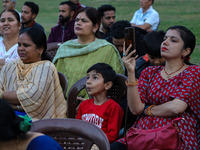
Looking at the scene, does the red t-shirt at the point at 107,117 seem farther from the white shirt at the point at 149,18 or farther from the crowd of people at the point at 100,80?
the white shirt at the point at 149,18

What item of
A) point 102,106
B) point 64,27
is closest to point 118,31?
point 102,106

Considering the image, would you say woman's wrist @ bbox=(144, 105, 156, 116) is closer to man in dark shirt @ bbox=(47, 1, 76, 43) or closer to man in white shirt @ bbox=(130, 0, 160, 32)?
man in dark shirt @ bbox=(47, 1, 76, 43)

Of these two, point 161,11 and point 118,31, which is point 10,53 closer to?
point 118,31

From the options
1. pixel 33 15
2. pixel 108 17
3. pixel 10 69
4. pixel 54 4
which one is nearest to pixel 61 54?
pixel 10 69

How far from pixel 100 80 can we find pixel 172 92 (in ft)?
2.53

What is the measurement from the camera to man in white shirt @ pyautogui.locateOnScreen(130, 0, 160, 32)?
24.3 feet

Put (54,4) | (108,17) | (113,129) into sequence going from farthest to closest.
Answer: (54,4) → (108,17) → (113,129)

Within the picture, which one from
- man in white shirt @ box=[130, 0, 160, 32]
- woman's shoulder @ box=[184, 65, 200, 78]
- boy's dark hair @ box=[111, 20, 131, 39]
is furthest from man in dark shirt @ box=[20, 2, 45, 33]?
woman's shoulder @ box=[184, 65, 200, 78]

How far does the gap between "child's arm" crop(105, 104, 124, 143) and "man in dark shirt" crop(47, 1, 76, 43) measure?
3815mm

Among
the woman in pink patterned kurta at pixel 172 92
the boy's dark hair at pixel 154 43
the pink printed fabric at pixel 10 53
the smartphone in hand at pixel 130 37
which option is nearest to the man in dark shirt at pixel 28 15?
the pink printed fabric at pixel 10 53

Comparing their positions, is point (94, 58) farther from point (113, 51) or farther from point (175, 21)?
point (175, 21)

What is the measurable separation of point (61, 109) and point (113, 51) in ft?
3.25

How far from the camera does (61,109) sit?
3434 mm

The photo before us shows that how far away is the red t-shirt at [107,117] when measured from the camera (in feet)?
9.59
